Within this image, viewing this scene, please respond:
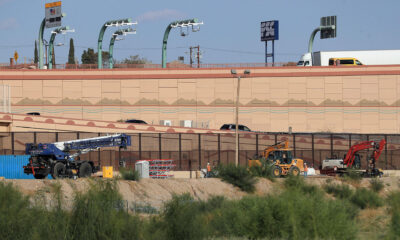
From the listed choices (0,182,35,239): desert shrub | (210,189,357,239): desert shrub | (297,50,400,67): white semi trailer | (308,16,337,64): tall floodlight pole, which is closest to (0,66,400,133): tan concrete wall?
(297,50,400,67): white semi trailer

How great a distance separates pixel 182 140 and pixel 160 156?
8.60 ft

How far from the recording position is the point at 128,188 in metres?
47.3

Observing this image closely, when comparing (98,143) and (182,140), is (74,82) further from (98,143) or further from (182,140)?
(98,143)

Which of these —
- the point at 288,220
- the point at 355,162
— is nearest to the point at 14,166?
the point at 355,162

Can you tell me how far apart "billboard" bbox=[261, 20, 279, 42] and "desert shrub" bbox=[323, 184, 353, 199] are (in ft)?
194

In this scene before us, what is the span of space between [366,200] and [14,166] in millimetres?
29287

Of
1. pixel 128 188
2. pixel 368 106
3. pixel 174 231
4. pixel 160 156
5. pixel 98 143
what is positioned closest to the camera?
pixel 174 231

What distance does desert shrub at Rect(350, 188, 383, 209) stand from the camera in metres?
41.2

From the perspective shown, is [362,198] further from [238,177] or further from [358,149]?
[358,149]

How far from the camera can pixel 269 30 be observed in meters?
108

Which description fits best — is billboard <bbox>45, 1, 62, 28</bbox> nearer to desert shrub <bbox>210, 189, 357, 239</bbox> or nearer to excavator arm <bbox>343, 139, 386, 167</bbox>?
excavator arm <bbox>343, 139, 386, 167</bbox>

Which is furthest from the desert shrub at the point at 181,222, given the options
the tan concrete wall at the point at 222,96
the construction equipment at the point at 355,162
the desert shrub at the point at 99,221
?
the tan concrete wall at the point at 222,96

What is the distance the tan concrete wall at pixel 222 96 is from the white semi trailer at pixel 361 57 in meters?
5.00

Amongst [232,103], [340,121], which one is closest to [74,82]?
[232,103]
